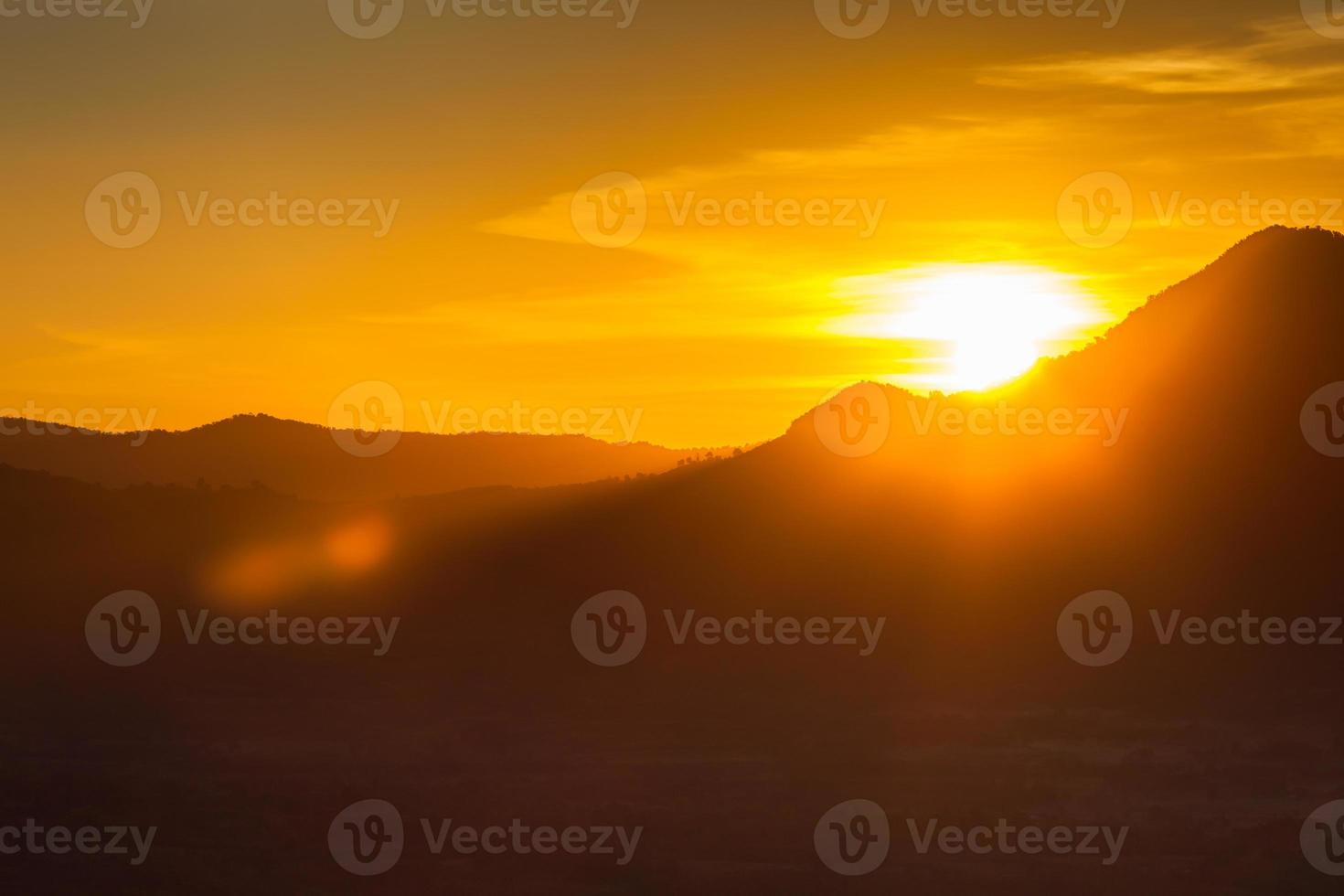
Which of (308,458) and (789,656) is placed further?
(308,458)

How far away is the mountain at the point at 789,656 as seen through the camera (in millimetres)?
24047

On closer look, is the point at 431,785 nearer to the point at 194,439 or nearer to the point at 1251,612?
the point at 1251,612

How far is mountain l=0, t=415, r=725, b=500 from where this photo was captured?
101 meters

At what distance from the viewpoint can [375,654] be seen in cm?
3775

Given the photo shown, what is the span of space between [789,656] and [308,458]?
7644cm

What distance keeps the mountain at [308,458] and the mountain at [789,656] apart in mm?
45472

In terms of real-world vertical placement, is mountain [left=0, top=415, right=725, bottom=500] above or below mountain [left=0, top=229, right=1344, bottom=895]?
above

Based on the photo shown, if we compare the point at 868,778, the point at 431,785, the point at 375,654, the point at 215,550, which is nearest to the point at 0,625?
the point at 215,550

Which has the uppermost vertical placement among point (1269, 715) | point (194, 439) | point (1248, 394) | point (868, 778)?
point (194, 439)

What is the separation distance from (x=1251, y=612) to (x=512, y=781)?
20138 mm

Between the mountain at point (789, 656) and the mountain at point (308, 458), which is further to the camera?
the mountain at point (308, 458)

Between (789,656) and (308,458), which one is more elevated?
Result: (308,458)

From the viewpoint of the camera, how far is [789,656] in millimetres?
35781

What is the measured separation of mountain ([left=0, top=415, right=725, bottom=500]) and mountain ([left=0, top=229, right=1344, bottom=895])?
45.5m
